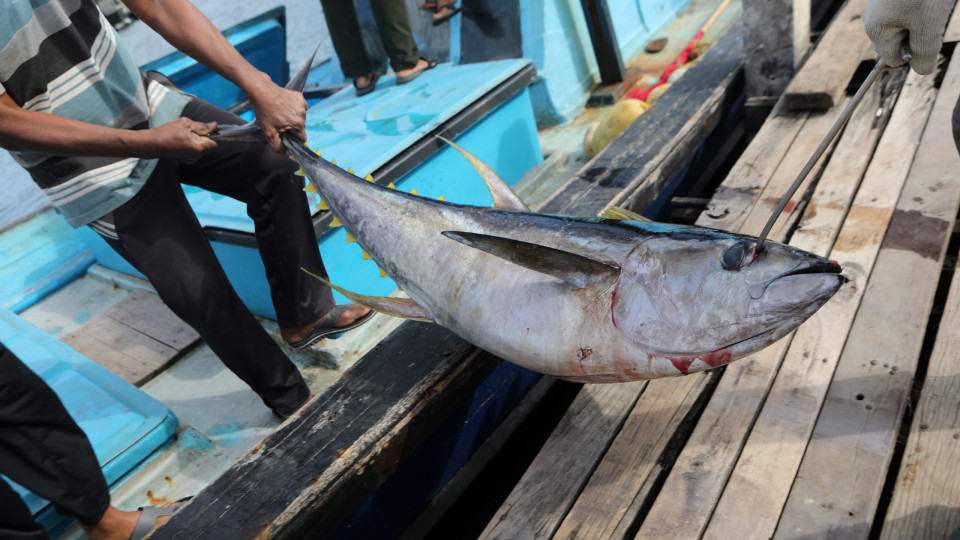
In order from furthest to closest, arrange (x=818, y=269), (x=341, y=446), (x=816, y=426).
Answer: (x=341, y=446) → (x=816, y=426) → (x=818, y=269)

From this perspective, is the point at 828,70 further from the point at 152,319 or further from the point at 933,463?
the point at 152,319

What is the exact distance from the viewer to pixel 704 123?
3.18m

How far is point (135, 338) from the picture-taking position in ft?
12.2

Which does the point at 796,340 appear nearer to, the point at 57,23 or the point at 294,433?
the point at 294,433

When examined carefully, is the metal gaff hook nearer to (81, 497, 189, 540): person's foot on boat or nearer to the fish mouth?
the fish mouth

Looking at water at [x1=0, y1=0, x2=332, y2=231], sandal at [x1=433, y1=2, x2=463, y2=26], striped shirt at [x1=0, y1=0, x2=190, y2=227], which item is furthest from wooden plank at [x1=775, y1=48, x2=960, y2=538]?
water at [x1=0, y1=0, x2=332, y2=231]

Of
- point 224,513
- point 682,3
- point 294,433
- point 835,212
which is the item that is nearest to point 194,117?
point 294,433

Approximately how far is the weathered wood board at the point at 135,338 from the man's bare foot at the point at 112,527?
4.18 feet

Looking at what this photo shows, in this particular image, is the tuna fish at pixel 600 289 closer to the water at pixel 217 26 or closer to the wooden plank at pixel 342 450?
the wooden plank at pixel 342 450

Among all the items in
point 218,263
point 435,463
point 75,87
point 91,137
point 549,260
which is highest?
point 75,87

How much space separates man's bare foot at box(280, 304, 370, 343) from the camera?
9.13ft

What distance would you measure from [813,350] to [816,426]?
30 centimetres

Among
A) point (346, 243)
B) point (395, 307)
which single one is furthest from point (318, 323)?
point (395, 307)

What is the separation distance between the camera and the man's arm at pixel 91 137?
1915 mm
